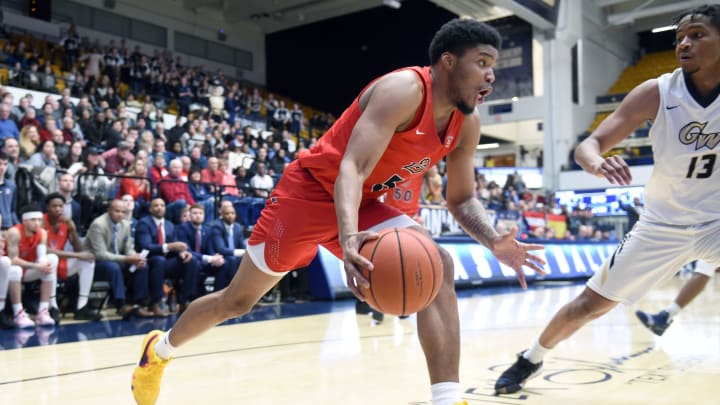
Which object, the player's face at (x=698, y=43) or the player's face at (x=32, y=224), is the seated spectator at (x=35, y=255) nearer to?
the player's face at (x=32, y=224)

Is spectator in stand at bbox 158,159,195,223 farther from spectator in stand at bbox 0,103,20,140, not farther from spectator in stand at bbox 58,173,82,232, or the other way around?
spectator in stand at bbox 0,103,20,140

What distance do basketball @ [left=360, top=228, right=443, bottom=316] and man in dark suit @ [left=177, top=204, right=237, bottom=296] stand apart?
20.5ft

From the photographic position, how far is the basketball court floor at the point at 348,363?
11.6 feet

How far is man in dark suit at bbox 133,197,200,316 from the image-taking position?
25.5 feet

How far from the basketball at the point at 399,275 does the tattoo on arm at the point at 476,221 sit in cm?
73

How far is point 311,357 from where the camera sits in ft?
15.7

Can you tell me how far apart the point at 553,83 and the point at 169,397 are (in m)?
21.5

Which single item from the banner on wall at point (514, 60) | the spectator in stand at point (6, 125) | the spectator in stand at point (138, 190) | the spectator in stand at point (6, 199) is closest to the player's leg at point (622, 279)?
the spectator in stand at point (6, 199)

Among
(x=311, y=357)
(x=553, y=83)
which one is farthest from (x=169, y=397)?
(x=553, y=83)

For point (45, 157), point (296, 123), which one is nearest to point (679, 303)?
point (45, 157)

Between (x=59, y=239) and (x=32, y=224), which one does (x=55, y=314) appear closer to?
(x=59, y=239)

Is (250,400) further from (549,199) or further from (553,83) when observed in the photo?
(553,83)

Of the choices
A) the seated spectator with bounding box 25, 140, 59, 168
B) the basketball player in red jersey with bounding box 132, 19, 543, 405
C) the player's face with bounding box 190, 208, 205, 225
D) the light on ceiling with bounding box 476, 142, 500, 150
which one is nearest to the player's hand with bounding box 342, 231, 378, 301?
the basketball player in red jersey with bounding box 132, 19, 543, 405

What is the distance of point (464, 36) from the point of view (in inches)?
108
